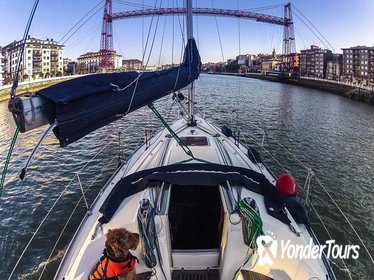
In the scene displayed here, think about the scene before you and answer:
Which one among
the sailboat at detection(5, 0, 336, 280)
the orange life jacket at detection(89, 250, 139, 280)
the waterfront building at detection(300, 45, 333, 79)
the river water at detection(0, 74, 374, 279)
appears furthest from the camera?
the waterfront building at detection(300, 45, 333, 79)

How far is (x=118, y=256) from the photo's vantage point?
2105mm

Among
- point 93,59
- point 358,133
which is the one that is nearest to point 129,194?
point 358,133

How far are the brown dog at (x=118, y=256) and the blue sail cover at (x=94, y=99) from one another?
0.78 meters

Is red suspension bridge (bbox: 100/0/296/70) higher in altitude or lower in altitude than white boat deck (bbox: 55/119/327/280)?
higher

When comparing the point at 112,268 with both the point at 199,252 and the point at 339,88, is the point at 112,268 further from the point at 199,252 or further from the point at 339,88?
the point at 339,88

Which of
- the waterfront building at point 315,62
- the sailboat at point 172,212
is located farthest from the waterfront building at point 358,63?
the sailboat at point 172,212

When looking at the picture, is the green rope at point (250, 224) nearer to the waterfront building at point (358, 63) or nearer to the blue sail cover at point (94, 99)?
the blue sail cover at point (94, 99)

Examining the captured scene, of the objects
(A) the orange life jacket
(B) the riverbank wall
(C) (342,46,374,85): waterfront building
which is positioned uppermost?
(C) (342,46,374,85): waterfront building

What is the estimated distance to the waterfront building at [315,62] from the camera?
61.8m

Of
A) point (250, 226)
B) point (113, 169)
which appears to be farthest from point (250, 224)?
point (113, 169)

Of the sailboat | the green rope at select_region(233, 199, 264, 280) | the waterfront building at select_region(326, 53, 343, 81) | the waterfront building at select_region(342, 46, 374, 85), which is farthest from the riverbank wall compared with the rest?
the green rope at select_region(233, 199, 264, 280)

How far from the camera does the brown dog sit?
205 cm

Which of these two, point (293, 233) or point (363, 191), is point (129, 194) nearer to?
point (293, 233)

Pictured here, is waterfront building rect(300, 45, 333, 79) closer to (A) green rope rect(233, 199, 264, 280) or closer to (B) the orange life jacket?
(A) green rope rect(233, 199, 264, 280)
